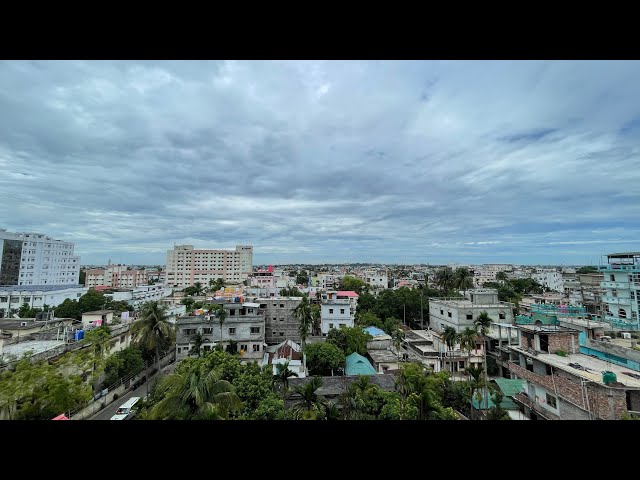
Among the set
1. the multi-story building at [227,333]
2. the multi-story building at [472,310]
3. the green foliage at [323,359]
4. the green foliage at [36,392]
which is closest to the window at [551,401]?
the green foliage at [323,359]

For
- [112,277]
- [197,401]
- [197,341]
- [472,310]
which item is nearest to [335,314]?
[472,310]

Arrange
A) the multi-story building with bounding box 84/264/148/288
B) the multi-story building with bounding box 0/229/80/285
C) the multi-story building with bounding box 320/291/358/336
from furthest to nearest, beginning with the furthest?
the multi-story building with bounding box 84/264/148/288 → the multi-story building with bounding box 0/229/80/285 → the multi-story building with bounding box 320/291/358/336

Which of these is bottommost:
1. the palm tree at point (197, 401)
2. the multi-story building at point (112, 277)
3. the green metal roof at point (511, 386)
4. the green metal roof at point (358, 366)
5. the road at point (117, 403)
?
the road at point (117, 403)

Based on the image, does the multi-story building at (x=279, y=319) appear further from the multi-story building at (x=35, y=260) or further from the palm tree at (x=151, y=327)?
the multi-story building at (x=35, y=260)

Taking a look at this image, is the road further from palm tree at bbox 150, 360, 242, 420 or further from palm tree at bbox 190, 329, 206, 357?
palm tree at bbox 150, 360, 242, 420

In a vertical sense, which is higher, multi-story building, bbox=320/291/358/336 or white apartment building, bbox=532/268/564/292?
white apartment building, bbox=532/268/564/292

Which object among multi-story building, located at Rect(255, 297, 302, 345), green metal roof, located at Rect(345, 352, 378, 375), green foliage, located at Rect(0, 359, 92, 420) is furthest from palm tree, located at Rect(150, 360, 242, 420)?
multi-story building, located at Rect(255, 297, 302, 345)
